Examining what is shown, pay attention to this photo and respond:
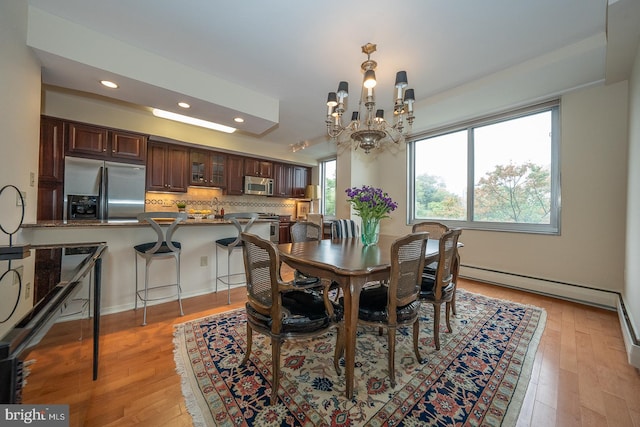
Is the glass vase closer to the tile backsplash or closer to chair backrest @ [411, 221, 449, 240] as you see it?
chair backrest @ [411, 221, 449, 240]

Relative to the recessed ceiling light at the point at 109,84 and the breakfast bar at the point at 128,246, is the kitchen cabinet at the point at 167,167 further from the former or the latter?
the breakfast bar at the point at 128,246

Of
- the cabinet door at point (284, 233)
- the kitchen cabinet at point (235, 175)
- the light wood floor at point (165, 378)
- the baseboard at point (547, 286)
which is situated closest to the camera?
the light wood floor at point (165, 378)

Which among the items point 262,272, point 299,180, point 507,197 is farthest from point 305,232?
point 299,180

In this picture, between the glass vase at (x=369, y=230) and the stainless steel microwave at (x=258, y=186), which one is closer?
the glass vase at (x=369, y=230)

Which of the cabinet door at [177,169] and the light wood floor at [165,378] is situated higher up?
the cabinet door at [177,169]

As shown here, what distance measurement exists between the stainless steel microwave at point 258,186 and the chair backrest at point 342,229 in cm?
308

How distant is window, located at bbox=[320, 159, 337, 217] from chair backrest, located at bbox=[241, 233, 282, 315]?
198 inches

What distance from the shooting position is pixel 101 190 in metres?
3.75

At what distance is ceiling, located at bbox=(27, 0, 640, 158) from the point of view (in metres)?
2.02

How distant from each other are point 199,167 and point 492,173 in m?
5.30

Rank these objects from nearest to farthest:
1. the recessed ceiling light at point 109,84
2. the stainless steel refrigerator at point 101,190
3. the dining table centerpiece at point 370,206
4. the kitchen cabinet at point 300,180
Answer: the dining table centerpiece at point 370,206 < the recessed ceiling light at point 109,84 < the stainless steel refrigerator at point 101,190 < the kitchen cabinet at point 300,180

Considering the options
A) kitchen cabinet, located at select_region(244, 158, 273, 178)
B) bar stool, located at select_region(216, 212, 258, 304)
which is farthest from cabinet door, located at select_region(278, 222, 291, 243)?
bar stool, located at select_region(216, 212, 258, 304)

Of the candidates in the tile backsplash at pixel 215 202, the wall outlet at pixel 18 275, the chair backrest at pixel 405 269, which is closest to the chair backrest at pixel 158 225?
the wall outlet at pixel 18 275

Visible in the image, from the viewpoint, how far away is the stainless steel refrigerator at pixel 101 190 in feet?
11.7
